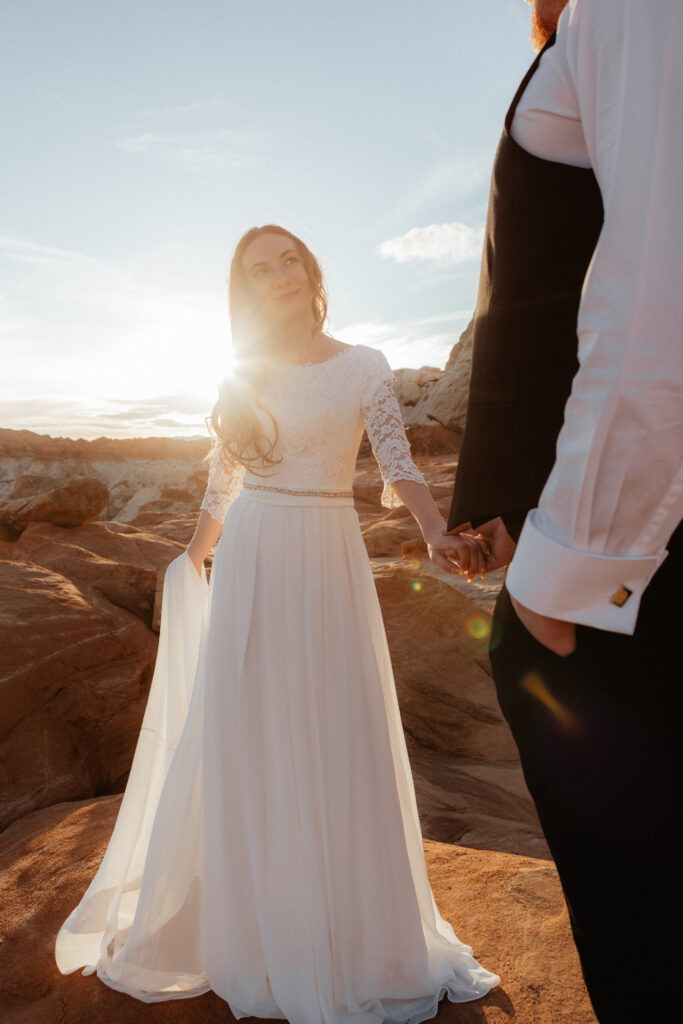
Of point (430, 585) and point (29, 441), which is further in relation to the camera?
point (29, 441)

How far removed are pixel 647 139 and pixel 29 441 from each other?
110ft

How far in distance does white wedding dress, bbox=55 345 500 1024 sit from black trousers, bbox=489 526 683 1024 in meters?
1.09

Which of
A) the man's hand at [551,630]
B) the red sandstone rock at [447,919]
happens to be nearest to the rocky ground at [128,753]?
the red sandstone rock at [447,919]

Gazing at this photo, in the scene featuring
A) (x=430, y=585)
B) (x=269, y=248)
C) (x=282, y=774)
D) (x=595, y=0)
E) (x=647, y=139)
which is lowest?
(x=430, y=585)

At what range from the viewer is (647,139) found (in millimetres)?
697

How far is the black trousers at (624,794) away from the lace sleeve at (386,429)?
3.52 feet

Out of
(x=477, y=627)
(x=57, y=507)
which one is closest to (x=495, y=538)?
(x=477, y=627)

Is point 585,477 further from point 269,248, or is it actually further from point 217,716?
point 269,248

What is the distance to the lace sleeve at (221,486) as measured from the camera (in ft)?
7.38

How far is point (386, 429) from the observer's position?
1.90 meters

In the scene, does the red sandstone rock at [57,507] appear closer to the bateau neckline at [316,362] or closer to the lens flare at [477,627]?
the lens flare at [477,627]

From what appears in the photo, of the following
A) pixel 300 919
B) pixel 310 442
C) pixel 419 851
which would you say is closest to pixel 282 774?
pixel 300 919

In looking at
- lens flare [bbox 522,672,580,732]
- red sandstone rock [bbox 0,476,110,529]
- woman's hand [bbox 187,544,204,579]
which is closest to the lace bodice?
woman's hand [bbox 187,544,204,579]

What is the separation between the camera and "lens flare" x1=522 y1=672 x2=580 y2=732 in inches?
31.9
